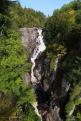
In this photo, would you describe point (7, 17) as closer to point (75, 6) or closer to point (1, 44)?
point (1, 44)

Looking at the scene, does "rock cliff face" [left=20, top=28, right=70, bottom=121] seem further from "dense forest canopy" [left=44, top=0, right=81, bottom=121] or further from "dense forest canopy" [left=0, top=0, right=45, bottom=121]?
"dense forest canopy" [left=0, top=0, right=45, bottom=121]

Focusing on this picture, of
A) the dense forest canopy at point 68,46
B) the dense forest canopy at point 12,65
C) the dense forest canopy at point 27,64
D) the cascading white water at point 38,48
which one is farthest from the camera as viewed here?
the cascading white water at point 38,48

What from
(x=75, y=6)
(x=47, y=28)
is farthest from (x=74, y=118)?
(x=75, y=6)

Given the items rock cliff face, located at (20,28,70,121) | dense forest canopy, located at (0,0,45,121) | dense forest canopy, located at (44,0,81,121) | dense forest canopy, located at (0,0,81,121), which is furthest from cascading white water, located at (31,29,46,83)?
dense forest canopy, located at (0,0,45,121)

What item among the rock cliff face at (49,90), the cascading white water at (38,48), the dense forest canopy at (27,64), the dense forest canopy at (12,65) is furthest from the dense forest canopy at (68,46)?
the dense forest canopy at (12,65)

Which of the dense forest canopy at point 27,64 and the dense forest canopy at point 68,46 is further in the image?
the dense forest canopy at point 68,46

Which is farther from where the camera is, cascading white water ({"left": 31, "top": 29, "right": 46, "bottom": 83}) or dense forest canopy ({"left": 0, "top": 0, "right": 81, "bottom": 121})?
cascading white water ({"left": 31, "top": 29, "right": 46, "bottom": 83})

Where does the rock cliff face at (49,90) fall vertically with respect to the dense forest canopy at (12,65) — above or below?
below

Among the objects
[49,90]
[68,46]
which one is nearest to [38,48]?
[68,46]

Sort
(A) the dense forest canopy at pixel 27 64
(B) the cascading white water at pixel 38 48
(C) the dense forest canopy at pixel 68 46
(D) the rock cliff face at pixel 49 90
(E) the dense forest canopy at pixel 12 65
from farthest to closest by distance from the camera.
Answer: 1. (B) the cascading white water at pixel 38 48
2. (D) the rock cliff face at pixel 49 90
3. (C) the dense forest canopy at pixel 68 46
4. (A) the dense forest canopy at pixel 27 64
5. (E) the dense forest canopy at pixel 12 65

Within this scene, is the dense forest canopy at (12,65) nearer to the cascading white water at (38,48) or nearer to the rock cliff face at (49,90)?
the rock cliff face at (49,90)
